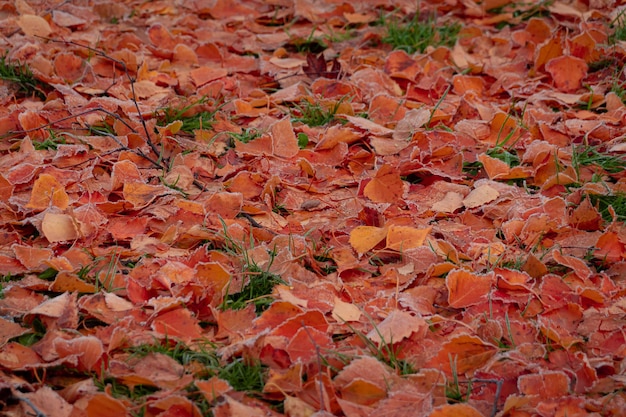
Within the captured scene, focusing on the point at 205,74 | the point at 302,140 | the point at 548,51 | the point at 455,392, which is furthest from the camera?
the point at 548,51

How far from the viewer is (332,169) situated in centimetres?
307

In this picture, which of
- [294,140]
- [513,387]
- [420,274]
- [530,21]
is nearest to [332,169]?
[294,140]

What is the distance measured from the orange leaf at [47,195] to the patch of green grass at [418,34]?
203 centimetres

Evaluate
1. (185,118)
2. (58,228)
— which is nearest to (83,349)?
(58,228)

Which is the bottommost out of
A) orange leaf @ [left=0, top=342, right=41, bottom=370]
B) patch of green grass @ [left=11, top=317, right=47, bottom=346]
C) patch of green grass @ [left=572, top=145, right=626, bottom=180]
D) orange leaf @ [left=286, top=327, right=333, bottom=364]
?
patch of green grass @ [left=11, top=317, right=47, bottom=346]

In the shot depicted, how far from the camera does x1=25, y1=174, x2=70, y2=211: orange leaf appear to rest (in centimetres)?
266

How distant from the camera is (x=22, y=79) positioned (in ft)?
11.3

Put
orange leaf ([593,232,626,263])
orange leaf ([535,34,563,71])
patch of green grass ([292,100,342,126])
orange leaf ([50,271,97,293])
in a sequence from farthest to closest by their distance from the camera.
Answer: orange leaf ([535,34,563,71]), patch of green grass ([292,100,342,126]), orange leaf ([593,232,626,263]), orange leaf ([50,271,97,293])

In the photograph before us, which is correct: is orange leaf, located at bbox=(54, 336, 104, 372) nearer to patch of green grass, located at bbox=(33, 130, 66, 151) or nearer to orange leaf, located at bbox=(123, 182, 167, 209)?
orange leaf, located at bbox=(123, 182, 167, 209)

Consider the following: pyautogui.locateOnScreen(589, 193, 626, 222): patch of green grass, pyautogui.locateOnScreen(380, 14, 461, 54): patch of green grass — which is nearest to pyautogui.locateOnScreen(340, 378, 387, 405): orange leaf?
pyautogui.locateOnScreen(589, 193, 626, 222): patch of green grass

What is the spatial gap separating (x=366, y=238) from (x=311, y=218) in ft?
0.97

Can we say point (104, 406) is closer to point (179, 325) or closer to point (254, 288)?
point (179, 325)

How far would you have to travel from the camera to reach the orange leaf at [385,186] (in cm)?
284

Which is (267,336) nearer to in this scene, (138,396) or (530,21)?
(138,396)
